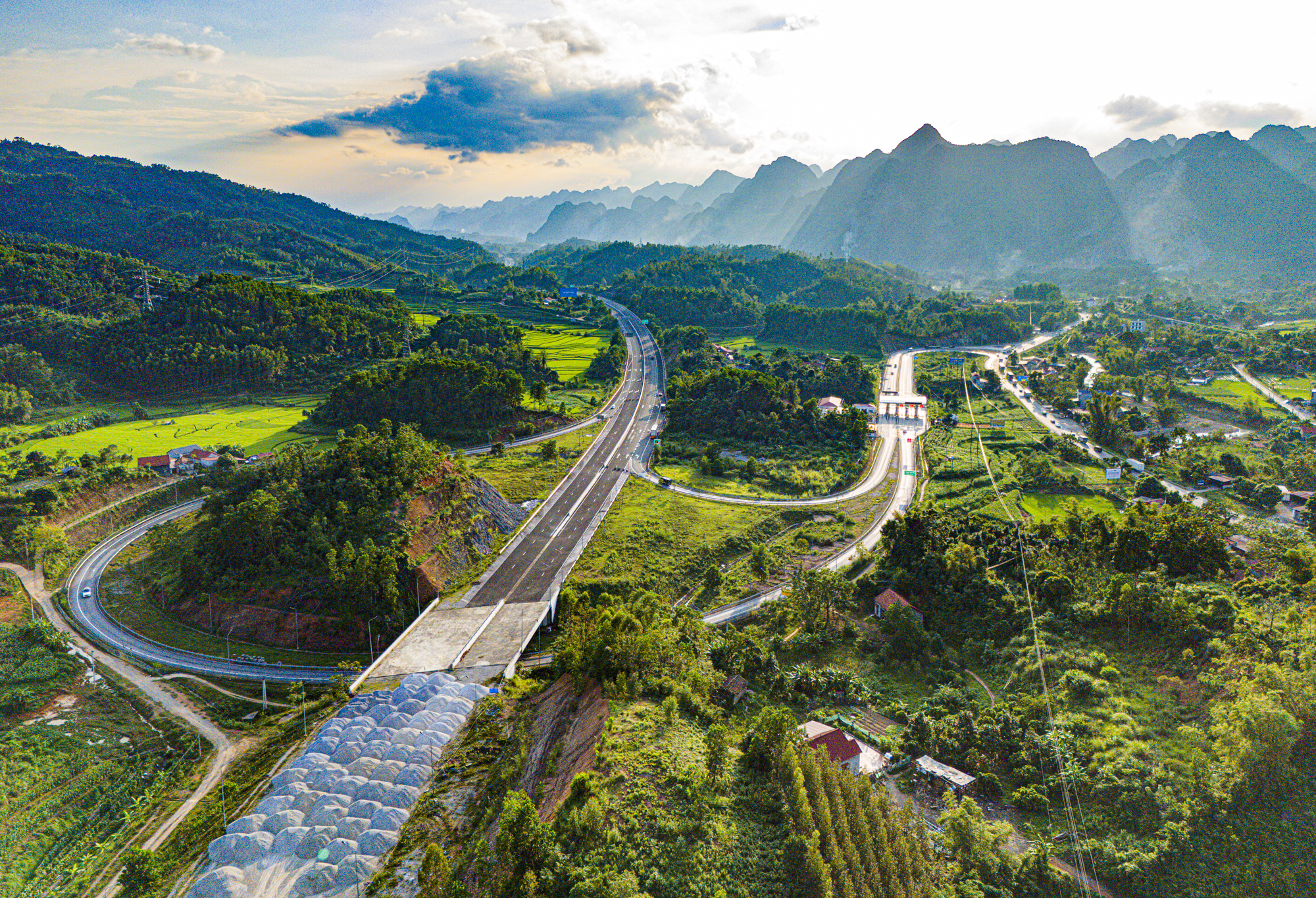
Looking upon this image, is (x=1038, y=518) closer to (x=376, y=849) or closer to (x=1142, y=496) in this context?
(x=1142, y=496)

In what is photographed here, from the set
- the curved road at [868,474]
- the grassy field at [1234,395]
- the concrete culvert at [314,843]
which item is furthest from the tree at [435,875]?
the grassy field at [1234,395]

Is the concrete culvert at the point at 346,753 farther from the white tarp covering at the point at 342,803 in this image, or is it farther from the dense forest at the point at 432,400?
the dense forest at the point at 432,400

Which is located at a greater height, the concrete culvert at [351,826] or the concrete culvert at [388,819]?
the concrete culvert at [351,826]

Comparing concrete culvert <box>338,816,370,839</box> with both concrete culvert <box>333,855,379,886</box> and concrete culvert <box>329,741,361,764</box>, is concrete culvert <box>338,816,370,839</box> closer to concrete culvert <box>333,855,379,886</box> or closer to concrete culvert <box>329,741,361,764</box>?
concrete culvert <box>333,855,379,886</box>

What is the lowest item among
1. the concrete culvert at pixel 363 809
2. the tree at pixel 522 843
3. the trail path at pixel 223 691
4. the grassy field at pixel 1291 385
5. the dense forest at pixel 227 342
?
the trail path at pixel 223 691

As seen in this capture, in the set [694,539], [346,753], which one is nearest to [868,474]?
[694,539]

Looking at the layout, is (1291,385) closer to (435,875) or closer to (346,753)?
(435,875)

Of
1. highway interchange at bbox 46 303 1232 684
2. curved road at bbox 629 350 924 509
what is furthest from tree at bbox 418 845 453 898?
curved road at bbox 629 350 924 509
